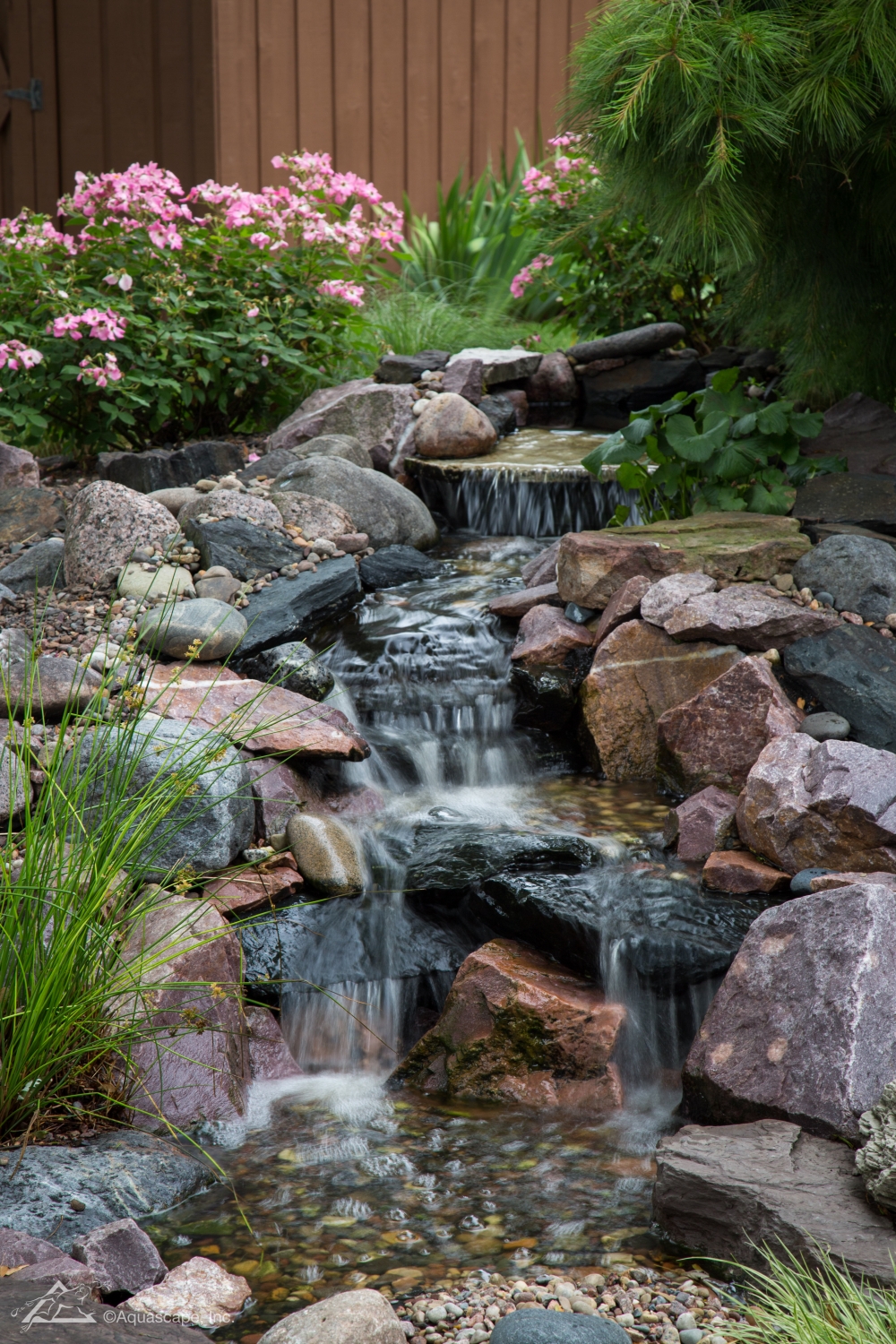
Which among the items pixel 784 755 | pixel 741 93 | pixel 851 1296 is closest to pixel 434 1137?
pixel 851 1296

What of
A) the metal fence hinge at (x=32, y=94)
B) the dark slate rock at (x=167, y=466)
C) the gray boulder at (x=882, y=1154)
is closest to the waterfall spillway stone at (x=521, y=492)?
the dark slate rock at (x=167, y=466)

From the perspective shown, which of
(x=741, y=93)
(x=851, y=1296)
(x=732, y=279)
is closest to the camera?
(x=851, y=1296)

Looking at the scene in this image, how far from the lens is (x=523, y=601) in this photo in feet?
15.0

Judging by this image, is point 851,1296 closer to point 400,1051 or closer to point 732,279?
point 400,1051

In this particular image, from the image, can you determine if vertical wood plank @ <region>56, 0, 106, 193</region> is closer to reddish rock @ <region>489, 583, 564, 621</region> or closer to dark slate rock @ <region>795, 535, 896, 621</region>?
reddish rock @ <region>489, 583, 564, 621</region>

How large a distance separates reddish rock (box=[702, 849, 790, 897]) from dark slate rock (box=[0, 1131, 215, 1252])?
1483 millimetres

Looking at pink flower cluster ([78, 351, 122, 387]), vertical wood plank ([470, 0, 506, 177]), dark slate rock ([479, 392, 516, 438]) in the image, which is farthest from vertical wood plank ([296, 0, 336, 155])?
pink flower cluster ([78, 351, 122, 387])

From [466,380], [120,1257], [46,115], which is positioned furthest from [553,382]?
[120,1257]

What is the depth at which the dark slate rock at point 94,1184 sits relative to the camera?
2178mm

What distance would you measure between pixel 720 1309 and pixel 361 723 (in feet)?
8.18

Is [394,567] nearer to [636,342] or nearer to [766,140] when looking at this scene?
[766,140]

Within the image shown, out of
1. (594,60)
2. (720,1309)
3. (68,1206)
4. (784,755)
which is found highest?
(594,60)

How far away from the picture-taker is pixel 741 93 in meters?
3.53

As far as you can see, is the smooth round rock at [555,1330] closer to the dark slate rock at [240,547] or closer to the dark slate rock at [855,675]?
the dark slate rock at [855,675]
